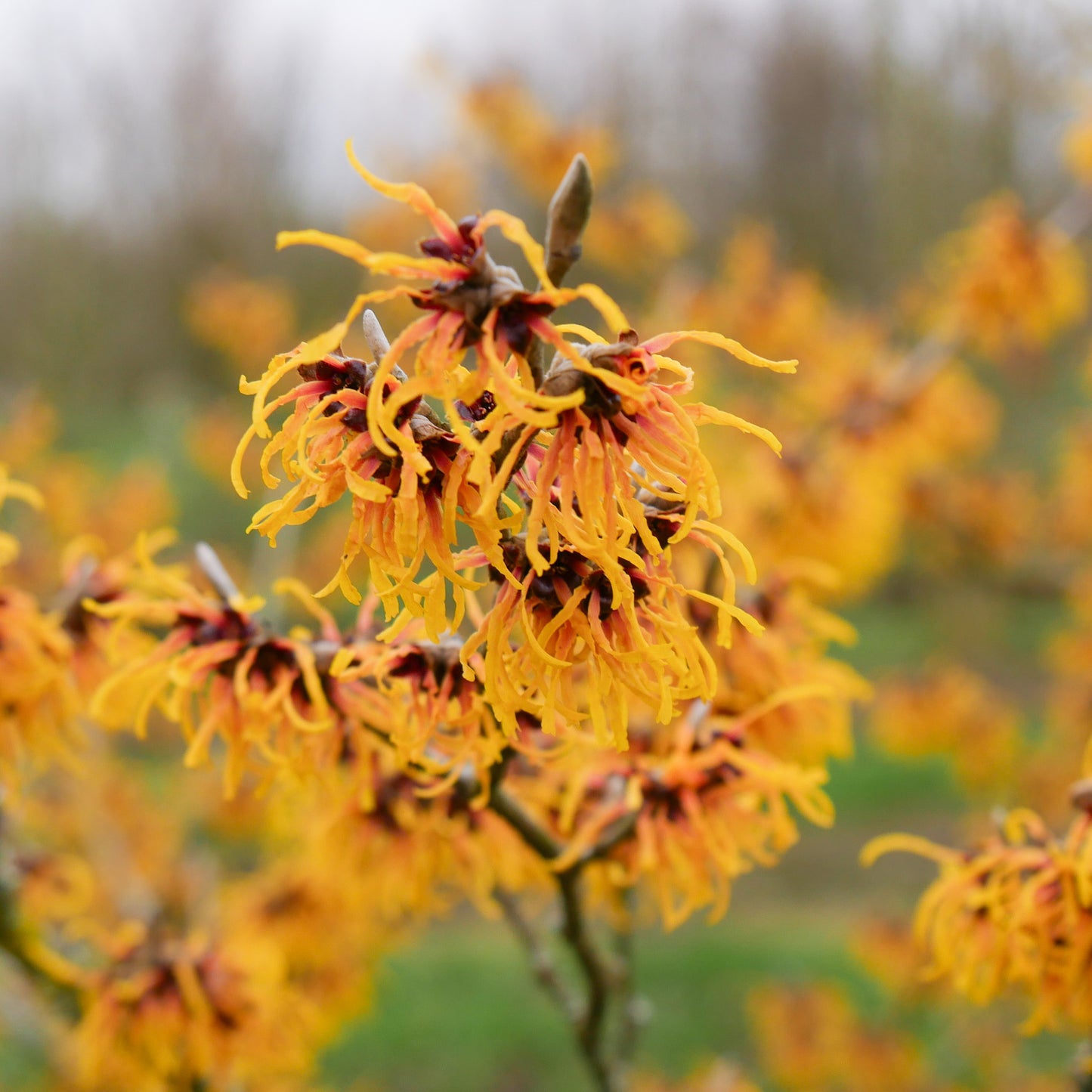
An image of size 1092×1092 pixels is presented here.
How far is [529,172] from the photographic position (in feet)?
13.9

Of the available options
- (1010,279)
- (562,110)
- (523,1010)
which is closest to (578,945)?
(1010,279)

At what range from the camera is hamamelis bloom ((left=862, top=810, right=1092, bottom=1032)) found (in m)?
0.93

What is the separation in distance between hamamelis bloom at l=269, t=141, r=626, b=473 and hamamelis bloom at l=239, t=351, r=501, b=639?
0.08 ft

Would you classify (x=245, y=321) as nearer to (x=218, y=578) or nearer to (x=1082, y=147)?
(x=1082, y=147)

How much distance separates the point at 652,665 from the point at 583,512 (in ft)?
0.42

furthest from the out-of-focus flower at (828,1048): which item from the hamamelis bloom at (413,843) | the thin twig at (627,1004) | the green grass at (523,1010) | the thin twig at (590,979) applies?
the hamamelis bloom at (413,843)

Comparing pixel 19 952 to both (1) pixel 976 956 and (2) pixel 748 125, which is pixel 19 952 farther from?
(2) pixel 748 125

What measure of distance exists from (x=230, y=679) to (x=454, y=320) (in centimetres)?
46

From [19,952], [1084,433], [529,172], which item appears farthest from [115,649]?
[1084,433]

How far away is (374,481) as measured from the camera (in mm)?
655

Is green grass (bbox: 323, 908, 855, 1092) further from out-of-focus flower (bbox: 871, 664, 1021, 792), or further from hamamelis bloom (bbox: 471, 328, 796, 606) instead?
hamamelis bloom (bbox: 471, 328, 796, 606)

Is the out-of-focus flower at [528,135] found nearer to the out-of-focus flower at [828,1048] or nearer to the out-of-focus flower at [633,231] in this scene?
the out-of-focus flower at [633,231]

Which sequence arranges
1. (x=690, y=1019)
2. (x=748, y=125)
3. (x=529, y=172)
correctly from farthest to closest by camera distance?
(x=748, y=125) → (x=690, y=1019) → (x=529, y=172)

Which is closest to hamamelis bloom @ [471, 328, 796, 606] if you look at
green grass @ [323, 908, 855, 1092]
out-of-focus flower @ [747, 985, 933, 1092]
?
out-of-focus flower @ [747, 985, 933, 1092]
